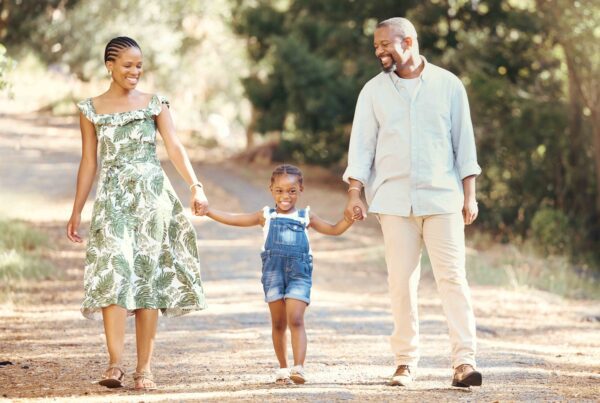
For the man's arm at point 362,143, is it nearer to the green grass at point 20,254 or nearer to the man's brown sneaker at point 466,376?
the man's brown sneaker at point 466,376

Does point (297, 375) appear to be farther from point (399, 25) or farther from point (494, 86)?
point (494, 86)

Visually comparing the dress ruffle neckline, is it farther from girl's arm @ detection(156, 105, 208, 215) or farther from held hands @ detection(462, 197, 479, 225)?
held hands @ detection(462, 197, 479, 225)

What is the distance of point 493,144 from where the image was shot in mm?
21297

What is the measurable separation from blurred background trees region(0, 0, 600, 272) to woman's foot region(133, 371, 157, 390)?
36.3 feet

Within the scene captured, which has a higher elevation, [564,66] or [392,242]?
[564,66]

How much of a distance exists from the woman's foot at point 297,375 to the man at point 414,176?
52 centimetres

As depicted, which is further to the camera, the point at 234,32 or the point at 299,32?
the point at 234,32

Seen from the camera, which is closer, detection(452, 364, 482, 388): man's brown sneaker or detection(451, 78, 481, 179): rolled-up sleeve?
detection(452, 364, 482, 388): man's brown sneaker

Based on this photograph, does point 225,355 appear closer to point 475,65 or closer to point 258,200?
point 258,200

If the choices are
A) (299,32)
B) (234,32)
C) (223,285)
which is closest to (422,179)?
(223,285)

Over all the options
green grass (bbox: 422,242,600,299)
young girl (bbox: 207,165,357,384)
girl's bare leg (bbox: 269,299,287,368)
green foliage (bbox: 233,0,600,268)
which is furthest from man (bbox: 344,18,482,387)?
green foliage (bbox: 233,0,600,268)

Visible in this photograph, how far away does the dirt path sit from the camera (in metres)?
6.16

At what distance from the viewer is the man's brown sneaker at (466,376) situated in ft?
19.9

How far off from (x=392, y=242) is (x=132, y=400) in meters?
1.70
